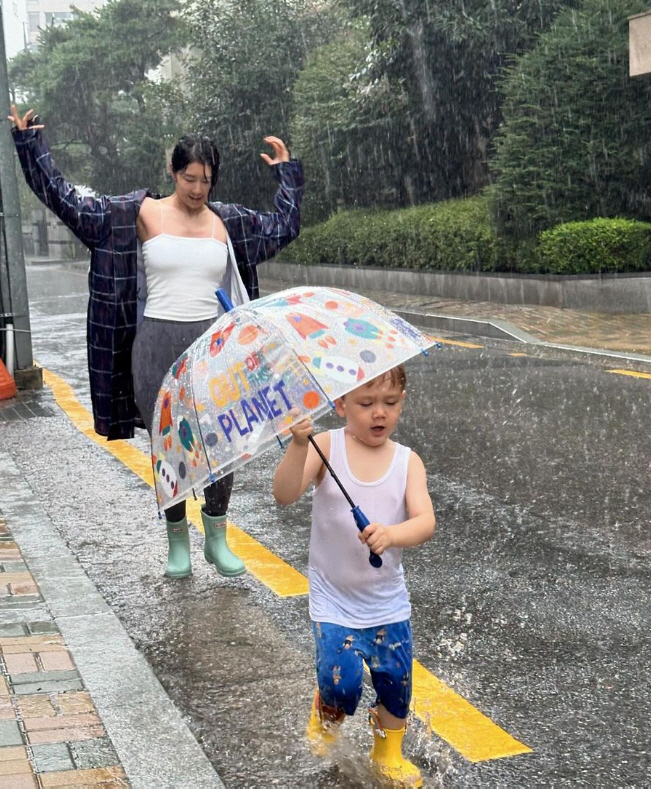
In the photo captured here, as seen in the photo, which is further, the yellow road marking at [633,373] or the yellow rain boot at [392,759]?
the yellow road marking at [633,373]

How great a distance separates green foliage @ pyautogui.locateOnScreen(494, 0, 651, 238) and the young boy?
14.5 m

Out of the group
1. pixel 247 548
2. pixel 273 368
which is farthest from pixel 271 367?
pixel 247 548

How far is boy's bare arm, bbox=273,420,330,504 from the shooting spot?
3037 mm

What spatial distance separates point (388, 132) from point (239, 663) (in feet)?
67.4

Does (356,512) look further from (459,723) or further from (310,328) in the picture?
(459,723)

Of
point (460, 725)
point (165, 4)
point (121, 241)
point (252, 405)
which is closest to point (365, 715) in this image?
point (460, 725)

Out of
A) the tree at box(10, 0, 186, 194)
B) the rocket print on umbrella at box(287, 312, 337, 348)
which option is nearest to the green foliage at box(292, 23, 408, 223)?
the tree at box(10, 0, 186, 194)

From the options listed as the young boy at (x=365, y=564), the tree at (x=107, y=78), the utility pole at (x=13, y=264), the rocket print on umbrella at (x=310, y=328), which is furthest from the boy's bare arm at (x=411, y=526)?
the tree at (x=107, y=78)

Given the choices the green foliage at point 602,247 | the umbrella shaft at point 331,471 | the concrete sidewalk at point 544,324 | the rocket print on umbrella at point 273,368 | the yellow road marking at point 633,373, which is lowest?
the concrete sidewalk at point 544,324

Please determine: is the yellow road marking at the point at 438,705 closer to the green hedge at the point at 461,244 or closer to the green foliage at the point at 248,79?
the green hedge at the point at 461,244

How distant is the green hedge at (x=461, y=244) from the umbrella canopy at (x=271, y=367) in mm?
13375

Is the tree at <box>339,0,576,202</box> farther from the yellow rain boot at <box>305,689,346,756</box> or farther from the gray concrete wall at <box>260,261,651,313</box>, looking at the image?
the yellow rain boot at <box>305,689,346,756</box>

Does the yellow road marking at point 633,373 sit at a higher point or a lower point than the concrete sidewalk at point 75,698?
lower

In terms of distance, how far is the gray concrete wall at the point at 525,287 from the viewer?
15.8m
